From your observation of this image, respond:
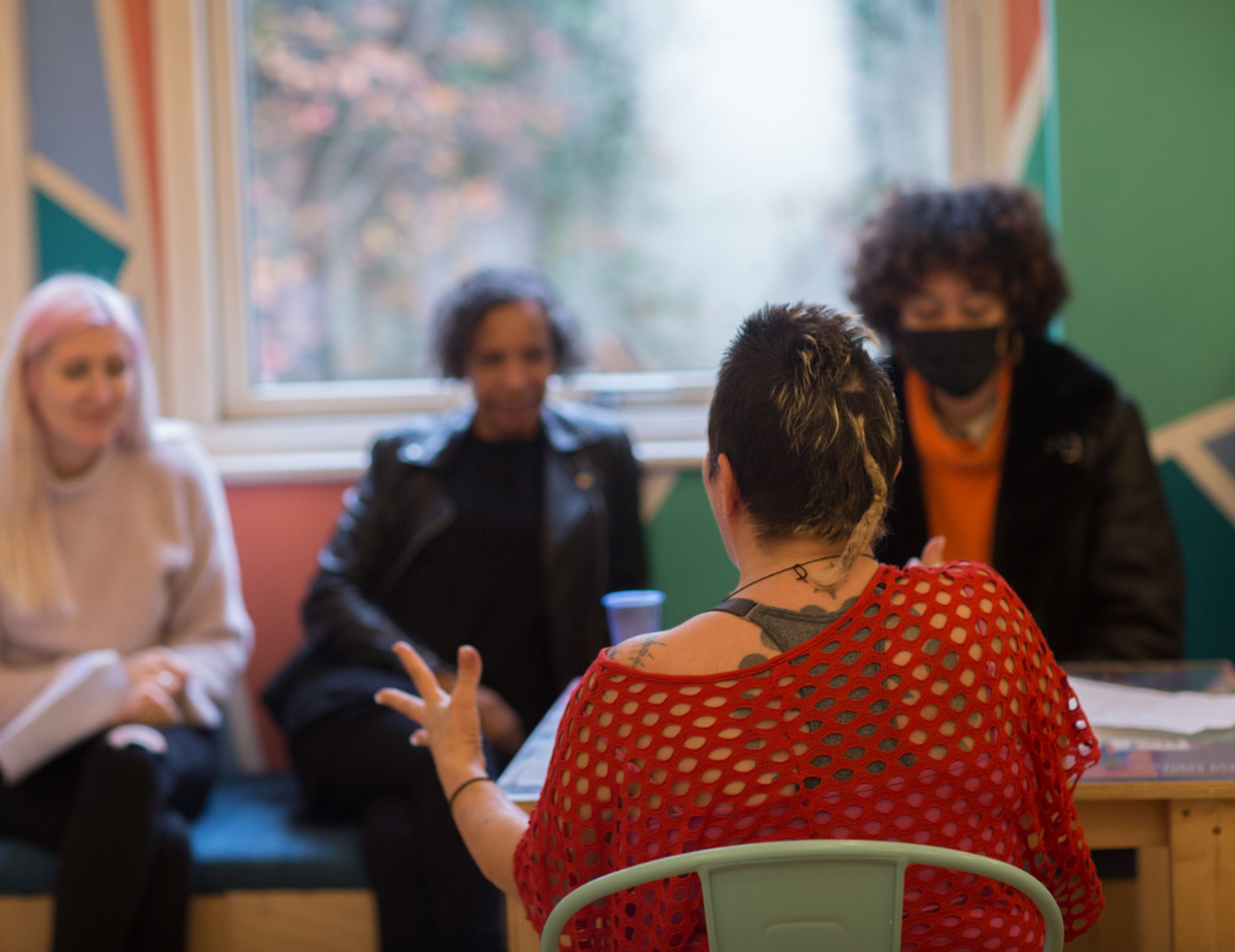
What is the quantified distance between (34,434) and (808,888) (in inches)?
72.6

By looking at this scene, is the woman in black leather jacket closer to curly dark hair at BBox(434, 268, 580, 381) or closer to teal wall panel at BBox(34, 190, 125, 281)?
curly dark hair at BBox(434, 268, 580, 381)

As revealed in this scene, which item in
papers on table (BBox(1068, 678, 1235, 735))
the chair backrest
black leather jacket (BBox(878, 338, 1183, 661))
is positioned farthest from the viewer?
black leather jacket (BBox(878, 338, 1183, 661))

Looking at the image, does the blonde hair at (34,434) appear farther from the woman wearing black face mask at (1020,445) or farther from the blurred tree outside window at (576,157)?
the woman wearing black face mask at (1020,445)

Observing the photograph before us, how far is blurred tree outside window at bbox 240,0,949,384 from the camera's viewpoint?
8.94 feet

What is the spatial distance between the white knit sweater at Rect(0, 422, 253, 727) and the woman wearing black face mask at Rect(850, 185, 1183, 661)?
130cm

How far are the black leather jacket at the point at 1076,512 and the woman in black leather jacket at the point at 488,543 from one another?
630 mm

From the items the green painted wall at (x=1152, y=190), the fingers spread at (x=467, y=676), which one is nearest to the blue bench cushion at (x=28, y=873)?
the fingers spread at (x=467, y=676)

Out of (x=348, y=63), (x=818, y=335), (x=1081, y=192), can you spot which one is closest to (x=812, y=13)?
(x=1081, y=192)

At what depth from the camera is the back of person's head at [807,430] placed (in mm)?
964

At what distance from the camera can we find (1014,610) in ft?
3.30

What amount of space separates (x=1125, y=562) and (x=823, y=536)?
1238 millimetres

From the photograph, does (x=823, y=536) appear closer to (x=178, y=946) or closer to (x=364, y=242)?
(x=178, y=946)

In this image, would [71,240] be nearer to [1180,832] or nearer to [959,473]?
[959,473]

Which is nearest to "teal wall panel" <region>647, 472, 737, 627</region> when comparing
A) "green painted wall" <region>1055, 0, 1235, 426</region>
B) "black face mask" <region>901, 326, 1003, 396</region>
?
"black face mask" <region>901, 326, 1003, 396</region>
